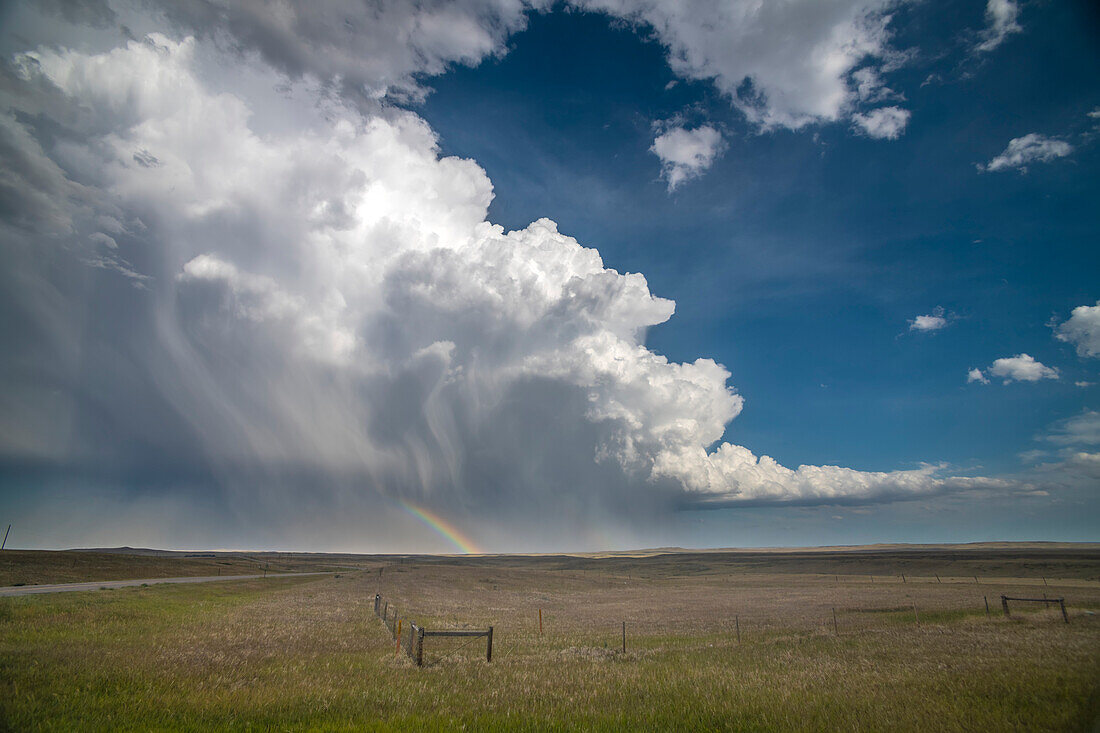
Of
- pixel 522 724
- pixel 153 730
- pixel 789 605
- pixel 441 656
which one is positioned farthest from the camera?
pixel 789 605

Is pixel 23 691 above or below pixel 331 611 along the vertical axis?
above

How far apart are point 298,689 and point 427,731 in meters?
4.89

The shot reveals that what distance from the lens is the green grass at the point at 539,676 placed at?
10641mm

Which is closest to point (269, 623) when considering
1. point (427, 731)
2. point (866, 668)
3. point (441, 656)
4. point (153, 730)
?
point (441, 656)

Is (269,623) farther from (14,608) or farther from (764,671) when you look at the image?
(764,671)

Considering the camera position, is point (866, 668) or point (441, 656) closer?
point (866, 668)

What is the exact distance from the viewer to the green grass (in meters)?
10.6

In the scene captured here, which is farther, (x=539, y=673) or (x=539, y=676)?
(x=539, y=673)

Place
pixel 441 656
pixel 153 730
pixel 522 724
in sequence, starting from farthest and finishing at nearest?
pixel 441 656 → pixel 522 724 → pixel 153 730

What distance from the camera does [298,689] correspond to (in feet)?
42.0

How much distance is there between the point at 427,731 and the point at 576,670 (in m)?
8.38

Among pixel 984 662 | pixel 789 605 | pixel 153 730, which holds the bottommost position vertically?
pixel 789 605

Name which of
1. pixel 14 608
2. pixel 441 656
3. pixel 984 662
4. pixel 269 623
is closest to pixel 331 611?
pixel 269 623

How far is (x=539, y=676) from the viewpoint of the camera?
1585 centimetres
